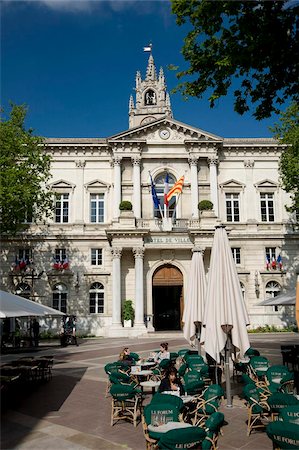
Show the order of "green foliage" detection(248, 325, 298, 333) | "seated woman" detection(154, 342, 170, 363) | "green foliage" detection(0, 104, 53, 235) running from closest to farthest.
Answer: "seated woman" detection(154, 342, 170, 363), "green foliage" detection(0, 104, 53, 235), "green foliage" detection(248, 325, 298, 333)

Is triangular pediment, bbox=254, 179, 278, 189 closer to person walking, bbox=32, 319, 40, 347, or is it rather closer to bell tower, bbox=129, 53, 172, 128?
person walking, bbox=32, 319, 40, 347

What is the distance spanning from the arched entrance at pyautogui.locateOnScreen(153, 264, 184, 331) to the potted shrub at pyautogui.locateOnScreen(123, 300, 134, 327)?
295 centimetres

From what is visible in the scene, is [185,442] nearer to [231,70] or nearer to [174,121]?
[231,70]

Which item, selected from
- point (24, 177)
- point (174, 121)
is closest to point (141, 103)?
point (174, 121)

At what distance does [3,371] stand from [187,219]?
74.1 ft

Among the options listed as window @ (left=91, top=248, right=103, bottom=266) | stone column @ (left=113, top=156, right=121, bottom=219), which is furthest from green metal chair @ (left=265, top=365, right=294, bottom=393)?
window @ (left=91, top=248, right=103, bottom=266)

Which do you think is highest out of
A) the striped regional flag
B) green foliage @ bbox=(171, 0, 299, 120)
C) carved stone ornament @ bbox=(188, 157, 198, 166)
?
carved stone ornament @ bbox=(188, 157, 198, 166)

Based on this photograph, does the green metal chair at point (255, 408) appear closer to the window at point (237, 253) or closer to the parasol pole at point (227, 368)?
the parasol pole at point (227, 368)

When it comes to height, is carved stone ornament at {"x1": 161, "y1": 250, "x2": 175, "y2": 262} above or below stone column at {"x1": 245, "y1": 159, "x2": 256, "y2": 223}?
below

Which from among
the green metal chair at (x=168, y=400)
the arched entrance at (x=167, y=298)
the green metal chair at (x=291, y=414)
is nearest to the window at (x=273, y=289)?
the arched entrance at (x=167, y=298)

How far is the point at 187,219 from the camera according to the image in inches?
1307

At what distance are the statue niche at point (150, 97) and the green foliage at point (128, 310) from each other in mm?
52271

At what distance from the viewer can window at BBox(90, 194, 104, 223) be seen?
34.5 meters

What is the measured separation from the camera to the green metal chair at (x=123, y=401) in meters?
9.13
